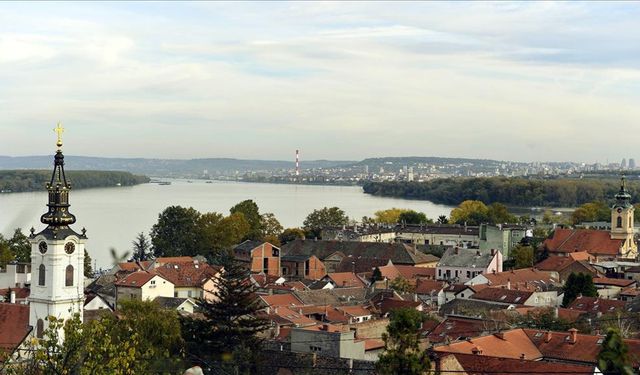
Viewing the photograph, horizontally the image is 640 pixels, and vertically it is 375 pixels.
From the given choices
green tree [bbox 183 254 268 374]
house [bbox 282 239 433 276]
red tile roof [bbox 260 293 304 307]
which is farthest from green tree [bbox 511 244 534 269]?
green tree [bbox 183 254 268 374]

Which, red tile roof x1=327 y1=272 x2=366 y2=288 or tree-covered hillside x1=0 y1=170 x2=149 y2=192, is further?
tree-covered hillside x1=0 y1=170 x2=149 y2=192

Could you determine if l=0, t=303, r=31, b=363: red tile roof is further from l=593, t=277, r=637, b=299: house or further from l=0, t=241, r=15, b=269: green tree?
l=593, t=277, r=637, b=299: house

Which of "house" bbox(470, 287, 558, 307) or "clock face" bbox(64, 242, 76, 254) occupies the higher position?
"clock face" bbox(64, 242, 76, 254)

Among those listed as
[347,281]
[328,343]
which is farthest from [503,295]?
[328,343]

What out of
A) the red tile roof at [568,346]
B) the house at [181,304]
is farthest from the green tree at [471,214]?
the red tile roof at [568,346]

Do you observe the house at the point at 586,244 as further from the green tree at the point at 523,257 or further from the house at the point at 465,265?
the house at the point at 465,265
